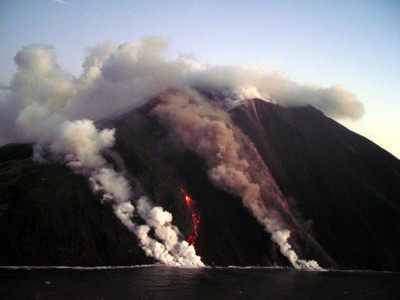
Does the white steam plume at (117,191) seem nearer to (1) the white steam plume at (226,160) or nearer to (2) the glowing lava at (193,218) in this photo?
(2) the glowing lava at (193,218)

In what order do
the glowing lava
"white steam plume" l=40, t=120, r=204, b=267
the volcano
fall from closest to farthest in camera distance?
1. the volcano
2. "white steam plume" l=40, t=120, r=204, b=267
3. the glowing lava

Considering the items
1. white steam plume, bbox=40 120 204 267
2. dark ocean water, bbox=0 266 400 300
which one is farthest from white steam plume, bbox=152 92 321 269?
white steam plume, bbox=40 120 204 267

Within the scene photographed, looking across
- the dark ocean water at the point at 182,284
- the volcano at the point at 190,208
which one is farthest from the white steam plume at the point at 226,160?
the dark ocean water at the point at 182,284

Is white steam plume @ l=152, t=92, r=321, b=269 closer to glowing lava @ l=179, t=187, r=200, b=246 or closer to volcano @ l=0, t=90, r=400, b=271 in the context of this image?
volcano @ l=0, t=90, r=400, b=271

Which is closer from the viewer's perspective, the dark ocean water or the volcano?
the dark ocean water

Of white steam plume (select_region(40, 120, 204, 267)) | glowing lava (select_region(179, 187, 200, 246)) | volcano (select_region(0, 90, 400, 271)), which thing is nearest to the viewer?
volcano (select_region(0, 90, 400, 271))

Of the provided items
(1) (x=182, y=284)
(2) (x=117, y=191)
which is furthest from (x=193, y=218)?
(1) (x=182, y=284)
